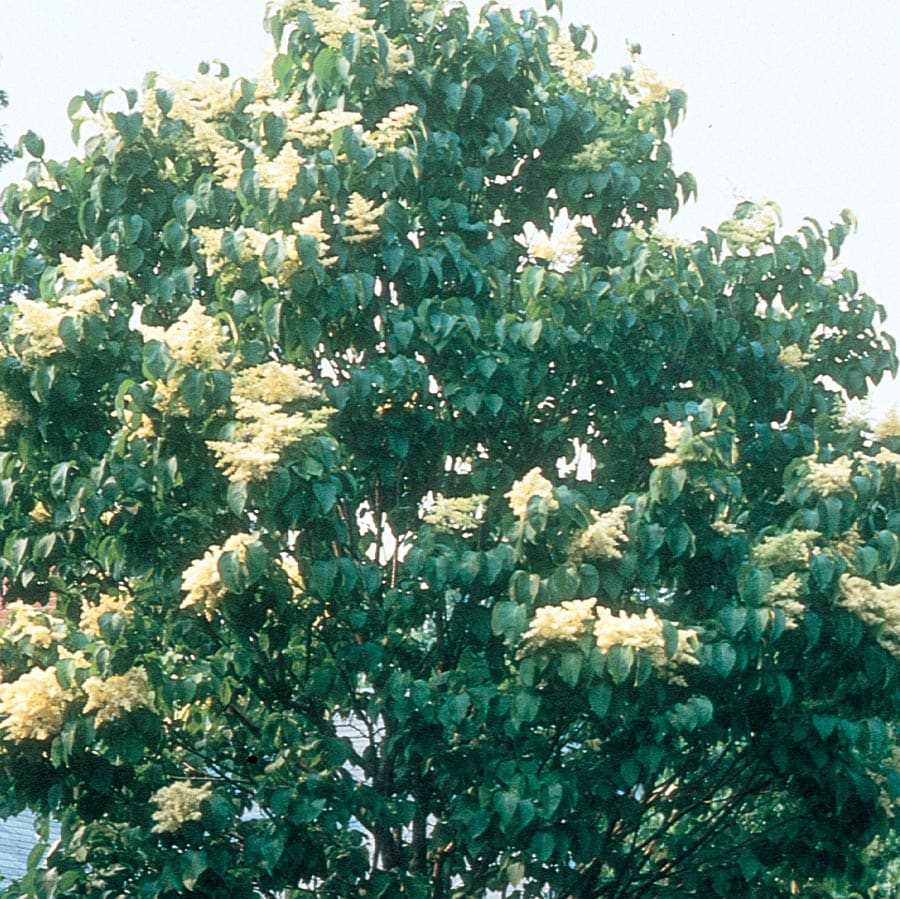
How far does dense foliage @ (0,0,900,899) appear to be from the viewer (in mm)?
5551

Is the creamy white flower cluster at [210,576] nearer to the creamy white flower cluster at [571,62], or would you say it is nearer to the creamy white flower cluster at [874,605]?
the creamy white flower cluster at [874,605]

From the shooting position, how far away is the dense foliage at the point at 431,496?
18.2 ft

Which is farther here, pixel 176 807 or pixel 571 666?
pixel 176 807

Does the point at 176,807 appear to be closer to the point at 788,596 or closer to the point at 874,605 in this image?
the point at 788,596

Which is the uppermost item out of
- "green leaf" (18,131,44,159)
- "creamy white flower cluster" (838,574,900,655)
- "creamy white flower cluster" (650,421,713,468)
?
"green leaf" (18,131,44,159)

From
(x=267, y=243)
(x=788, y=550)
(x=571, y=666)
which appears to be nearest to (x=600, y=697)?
(x=571, y=666)

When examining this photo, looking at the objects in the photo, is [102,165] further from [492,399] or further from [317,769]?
[317,769]

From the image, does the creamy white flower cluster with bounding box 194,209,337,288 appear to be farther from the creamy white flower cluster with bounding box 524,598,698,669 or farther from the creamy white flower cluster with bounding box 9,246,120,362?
the creamy white flower cluster with bounding box 524,598,698,669

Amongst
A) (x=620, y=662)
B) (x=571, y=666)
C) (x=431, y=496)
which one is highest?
(x=431, y=496)

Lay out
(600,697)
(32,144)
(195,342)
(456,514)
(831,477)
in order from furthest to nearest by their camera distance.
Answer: (32,144) < (456,514) < (831,477) < (195,342) < (600,697)

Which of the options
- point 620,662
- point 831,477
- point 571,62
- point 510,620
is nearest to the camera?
point 620,662

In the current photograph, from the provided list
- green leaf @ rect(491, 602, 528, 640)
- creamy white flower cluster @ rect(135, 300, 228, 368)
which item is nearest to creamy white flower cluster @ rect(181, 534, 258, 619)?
creamy white flower cluster @ rect(135, 300, 228, 368)

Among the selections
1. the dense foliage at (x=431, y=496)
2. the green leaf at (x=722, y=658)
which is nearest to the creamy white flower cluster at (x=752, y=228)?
the dense foliage at (x=431, y=496)

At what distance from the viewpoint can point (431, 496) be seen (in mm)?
6777
